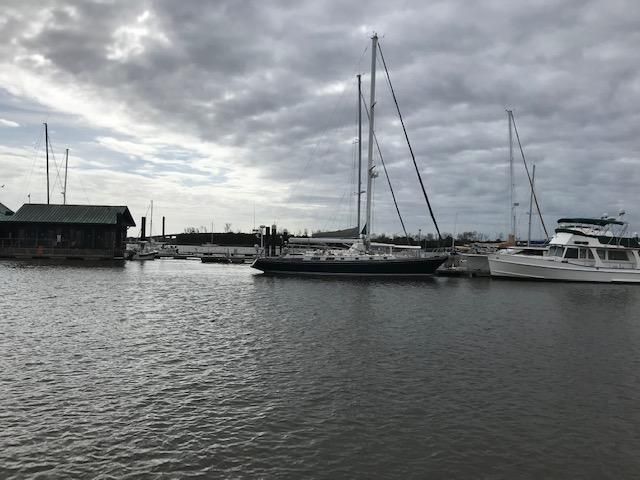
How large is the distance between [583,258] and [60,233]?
64620 millimetres

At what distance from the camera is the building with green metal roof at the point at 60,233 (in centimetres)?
6366

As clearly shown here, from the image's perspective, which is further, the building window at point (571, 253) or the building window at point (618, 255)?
the building window at point (618, 255)

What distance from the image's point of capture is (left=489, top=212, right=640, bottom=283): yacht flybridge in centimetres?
4747

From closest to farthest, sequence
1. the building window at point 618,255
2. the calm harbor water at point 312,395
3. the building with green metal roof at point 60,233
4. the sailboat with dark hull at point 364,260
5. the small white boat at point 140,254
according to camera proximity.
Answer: the calm harbor water at point 312,395 → the sailboat with dark hull at point 364,260 → the building window at point 618,255 → the building with green metal roof at point 60,233 → the small white boat at point 140,254

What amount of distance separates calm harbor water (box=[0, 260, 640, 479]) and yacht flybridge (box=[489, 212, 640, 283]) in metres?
25.3

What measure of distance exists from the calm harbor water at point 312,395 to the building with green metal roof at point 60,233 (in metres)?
43.6

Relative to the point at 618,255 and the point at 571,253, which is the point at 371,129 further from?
the point at 618,255

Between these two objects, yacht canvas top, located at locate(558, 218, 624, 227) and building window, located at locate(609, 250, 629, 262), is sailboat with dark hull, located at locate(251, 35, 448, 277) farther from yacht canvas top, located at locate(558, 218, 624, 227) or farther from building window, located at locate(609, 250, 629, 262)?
building window, located at locate(609, 250, 629, 262)

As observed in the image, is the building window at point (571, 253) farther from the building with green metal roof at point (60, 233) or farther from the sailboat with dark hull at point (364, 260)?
the building with green metal roof at point (60, 233)

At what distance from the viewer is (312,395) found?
1126cm

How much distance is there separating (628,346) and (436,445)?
12959 millimetres

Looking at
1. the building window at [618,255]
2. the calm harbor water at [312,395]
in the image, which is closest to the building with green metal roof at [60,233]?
the calm harbor water at [312,395]

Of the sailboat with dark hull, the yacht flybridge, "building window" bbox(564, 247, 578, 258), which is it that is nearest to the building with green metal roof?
the sailboat with dark hull

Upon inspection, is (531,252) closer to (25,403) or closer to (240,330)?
(240,330)
